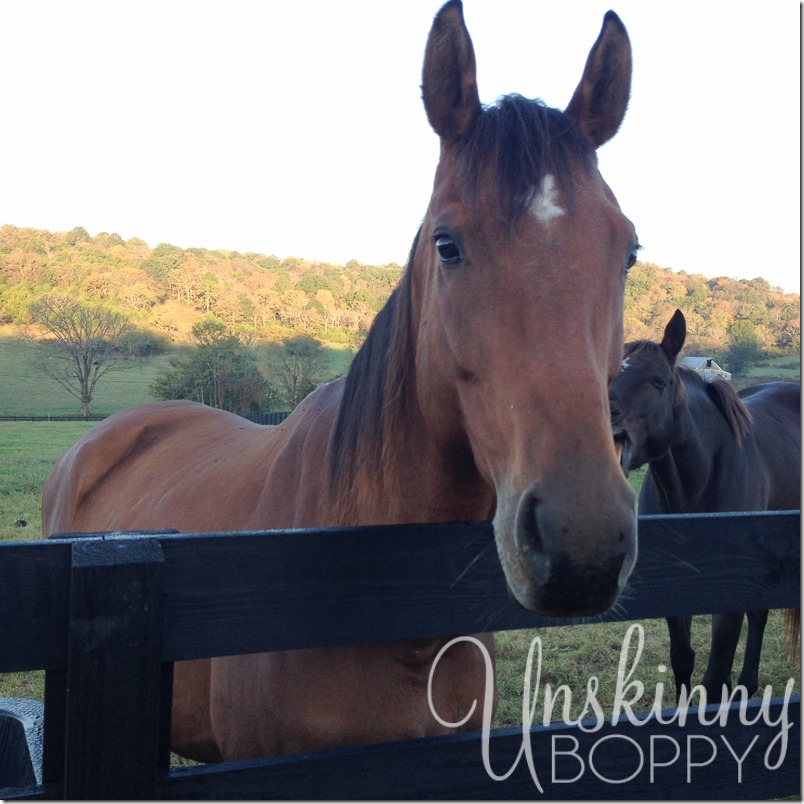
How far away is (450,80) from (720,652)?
4.33 meters

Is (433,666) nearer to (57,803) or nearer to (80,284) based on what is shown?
(57,803)

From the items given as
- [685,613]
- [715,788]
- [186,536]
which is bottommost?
[715,788]

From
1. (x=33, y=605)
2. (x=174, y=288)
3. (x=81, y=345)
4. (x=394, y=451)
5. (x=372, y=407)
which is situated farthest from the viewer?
(x=174, y=288)

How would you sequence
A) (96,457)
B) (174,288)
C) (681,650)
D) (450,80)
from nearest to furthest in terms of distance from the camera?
A: 1. (450,80)
2. (96,457)
3. (681,650)
4. (174,288)

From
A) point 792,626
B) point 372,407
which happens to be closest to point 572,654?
point 792,626

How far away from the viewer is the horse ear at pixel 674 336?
5215 millimetres

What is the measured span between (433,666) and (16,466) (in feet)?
59.1

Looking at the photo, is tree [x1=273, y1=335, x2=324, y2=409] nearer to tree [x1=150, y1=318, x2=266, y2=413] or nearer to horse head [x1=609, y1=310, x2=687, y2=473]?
tree [x1=150, y1=318, x2=266, y2=413]

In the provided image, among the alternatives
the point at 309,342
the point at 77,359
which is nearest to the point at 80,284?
the point at 77,359

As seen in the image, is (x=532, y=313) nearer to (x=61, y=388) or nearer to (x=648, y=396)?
(x=648, y=396)

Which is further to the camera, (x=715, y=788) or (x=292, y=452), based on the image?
(x=292, y=452)

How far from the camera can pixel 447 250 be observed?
1.57m

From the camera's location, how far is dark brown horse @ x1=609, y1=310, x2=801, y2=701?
4781mm

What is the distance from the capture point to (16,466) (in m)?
16.9
